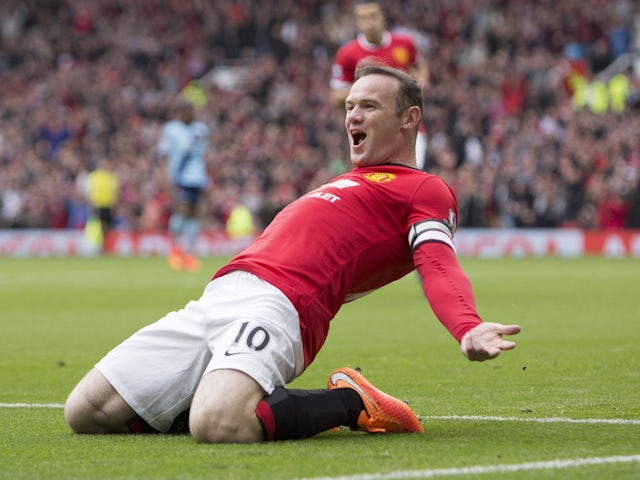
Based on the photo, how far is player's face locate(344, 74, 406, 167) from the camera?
18.0ft

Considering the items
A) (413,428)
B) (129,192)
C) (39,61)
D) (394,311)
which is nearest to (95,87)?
(39,61)

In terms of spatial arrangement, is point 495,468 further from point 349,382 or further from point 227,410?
point 349,382

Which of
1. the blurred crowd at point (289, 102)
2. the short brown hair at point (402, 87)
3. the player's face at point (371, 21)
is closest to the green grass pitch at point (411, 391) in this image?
the short brown hair at point (402, 87)

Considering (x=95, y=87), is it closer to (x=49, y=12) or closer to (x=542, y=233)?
(x=49, y=12)

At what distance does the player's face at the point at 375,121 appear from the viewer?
5.49 m

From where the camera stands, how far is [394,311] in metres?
13.0

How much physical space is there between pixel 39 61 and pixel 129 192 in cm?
759

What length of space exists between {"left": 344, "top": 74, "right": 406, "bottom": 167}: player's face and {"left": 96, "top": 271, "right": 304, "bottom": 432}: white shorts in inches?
29.6

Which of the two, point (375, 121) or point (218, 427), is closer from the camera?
point (218, 427)

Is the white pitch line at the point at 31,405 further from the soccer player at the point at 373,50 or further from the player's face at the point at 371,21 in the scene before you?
the player's face at the point at 371,21

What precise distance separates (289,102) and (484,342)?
2939 cm

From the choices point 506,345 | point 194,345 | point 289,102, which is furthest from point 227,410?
point 289,102

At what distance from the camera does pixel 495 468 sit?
4227mm

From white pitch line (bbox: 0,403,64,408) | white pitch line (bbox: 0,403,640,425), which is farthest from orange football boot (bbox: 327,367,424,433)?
white pitch line (bbox: 0,403,64,408)
